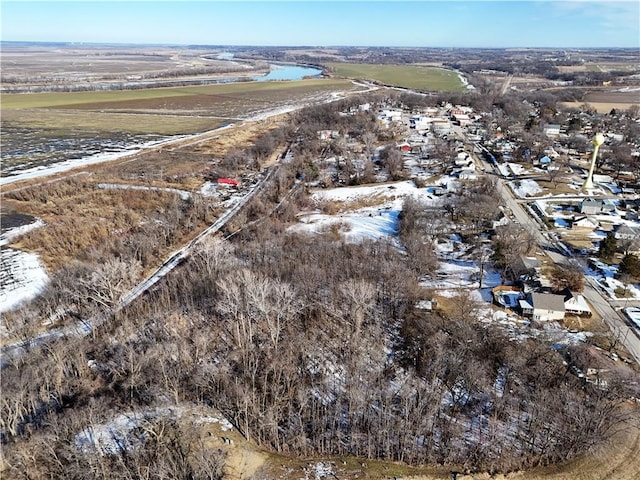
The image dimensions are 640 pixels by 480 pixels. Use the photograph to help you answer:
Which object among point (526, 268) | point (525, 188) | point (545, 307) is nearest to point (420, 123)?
point (525, 188)

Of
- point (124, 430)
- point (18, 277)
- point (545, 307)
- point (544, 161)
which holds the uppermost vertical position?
point (544, 161)

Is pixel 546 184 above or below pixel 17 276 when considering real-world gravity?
above

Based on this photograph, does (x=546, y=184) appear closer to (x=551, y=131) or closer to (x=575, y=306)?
(x=575, y=306)

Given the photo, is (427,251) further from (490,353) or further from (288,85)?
(288,85)

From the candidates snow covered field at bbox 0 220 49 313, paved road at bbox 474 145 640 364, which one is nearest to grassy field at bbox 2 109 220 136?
snow covered field at bbox 0 220 49 313

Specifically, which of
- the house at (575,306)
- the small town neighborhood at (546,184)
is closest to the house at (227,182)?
the small town neighborhood at (546,184)

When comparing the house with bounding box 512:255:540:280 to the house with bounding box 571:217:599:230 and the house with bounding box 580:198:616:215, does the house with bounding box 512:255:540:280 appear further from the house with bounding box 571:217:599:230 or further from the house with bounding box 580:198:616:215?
the house with bounding box 580:198:616:215
